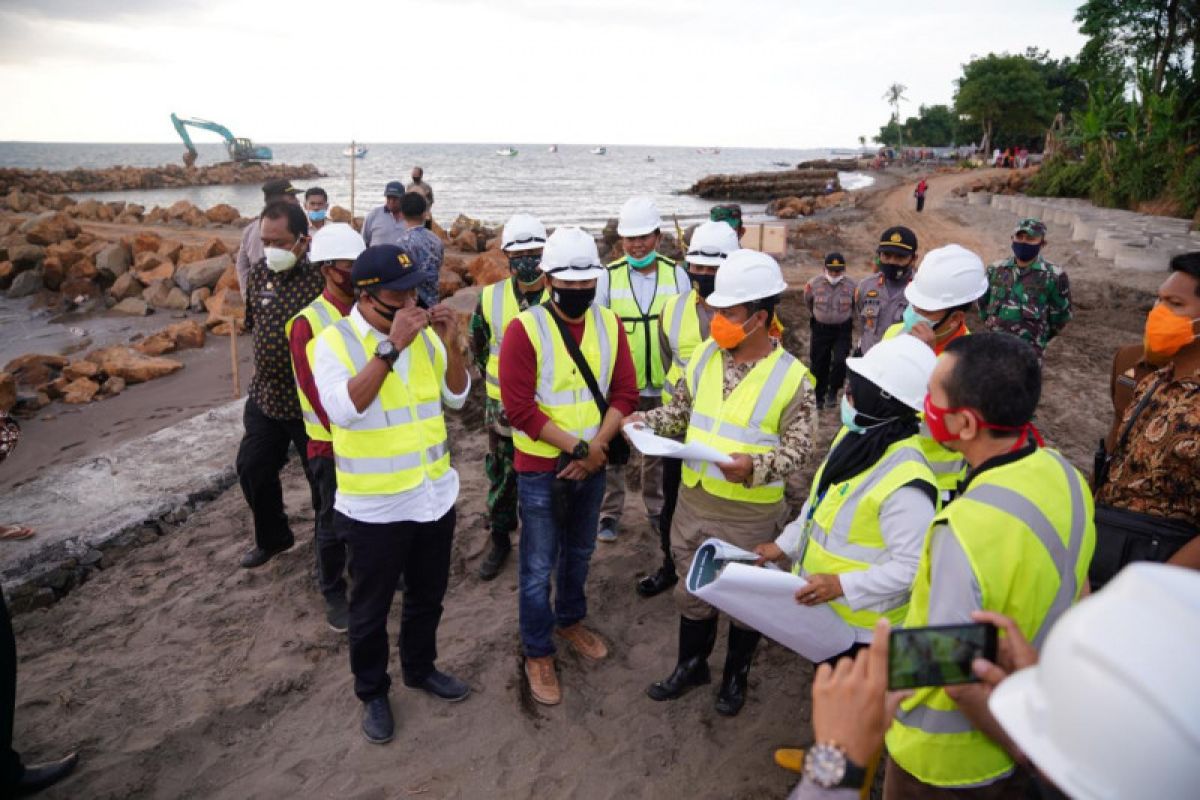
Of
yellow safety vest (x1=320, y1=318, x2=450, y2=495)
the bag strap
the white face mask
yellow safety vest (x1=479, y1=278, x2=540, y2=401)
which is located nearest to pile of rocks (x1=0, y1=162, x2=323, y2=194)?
the white face mask

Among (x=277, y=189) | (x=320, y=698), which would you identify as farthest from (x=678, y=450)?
(x=277, y=189)

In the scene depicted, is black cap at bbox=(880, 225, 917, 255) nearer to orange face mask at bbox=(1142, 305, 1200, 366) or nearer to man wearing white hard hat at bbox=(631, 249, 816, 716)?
orange face mask at bbox=(1142, 305, 1200, 366)

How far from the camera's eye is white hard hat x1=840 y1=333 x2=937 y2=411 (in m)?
2.39

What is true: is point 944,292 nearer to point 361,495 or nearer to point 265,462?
point 361,495

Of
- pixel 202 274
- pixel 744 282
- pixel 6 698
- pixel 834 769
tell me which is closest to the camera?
pixel 834 769

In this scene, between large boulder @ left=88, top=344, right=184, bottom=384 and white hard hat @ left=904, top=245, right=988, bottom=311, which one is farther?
large boulder @ left=88, top=344, right=184, bottom=384

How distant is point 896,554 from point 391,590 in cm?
225

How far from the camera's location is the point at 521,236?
4656mm

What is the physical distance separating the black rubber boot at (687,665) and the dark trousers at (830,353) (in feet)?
14.1

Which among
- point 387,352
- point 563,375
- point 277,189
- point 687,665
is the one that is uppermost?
point 277,189

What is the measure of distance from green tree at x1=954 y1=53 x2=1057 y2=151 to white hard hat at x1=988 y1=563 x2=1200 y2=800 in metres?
62.6

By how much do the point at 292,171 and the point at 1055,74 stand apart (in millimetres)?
73091

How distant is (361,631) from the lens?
3250mm

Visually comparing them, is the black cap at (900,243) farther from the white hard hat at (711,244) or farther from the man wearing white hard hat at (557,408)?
the man wearing white hard hat at (557,408)
